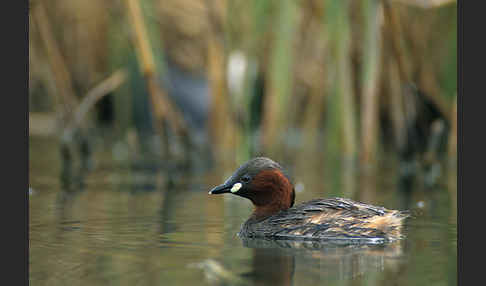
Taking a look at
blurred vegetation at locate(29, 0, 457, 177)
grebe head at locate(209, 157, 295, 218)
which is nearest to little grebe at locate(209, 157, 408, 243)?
grebe head at locate(209, 157, 295, 218)

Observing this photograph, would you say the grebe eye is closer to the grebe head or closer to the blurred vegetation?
the grebe head

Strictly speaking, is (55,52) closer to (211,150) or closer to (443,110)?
(211,150)

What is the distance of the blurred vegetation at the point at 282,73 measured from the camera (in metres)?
10.3

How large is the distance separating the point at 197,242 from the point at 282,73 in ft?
17.1

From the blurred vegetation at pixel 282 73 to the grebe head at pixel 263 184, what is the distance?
3203 mm

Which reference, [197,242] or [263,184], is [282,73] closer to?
[263,184]

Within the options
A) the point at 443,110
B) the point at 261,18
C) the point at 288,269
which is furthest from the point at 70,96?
the point at 288,269

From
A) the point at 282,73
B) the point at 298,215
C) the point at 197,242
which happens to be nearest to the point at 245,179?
the point at 298,215

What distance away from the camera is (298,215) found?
634cm

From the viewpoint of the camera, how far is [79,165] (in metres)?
11.8

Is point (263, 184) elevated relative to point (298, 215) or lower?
elevated

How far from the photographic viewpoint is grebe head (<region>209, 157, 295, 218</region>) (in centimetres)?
667

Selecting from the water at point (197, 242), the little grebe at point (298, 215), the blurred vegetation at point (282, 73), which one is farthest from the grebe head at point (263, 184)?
the blurred vegetation at point (282, 73)

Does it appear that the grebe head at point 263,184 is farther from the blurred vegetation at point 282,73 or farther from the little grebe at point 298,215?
Answer: the blurred vegetation at point 282,73
